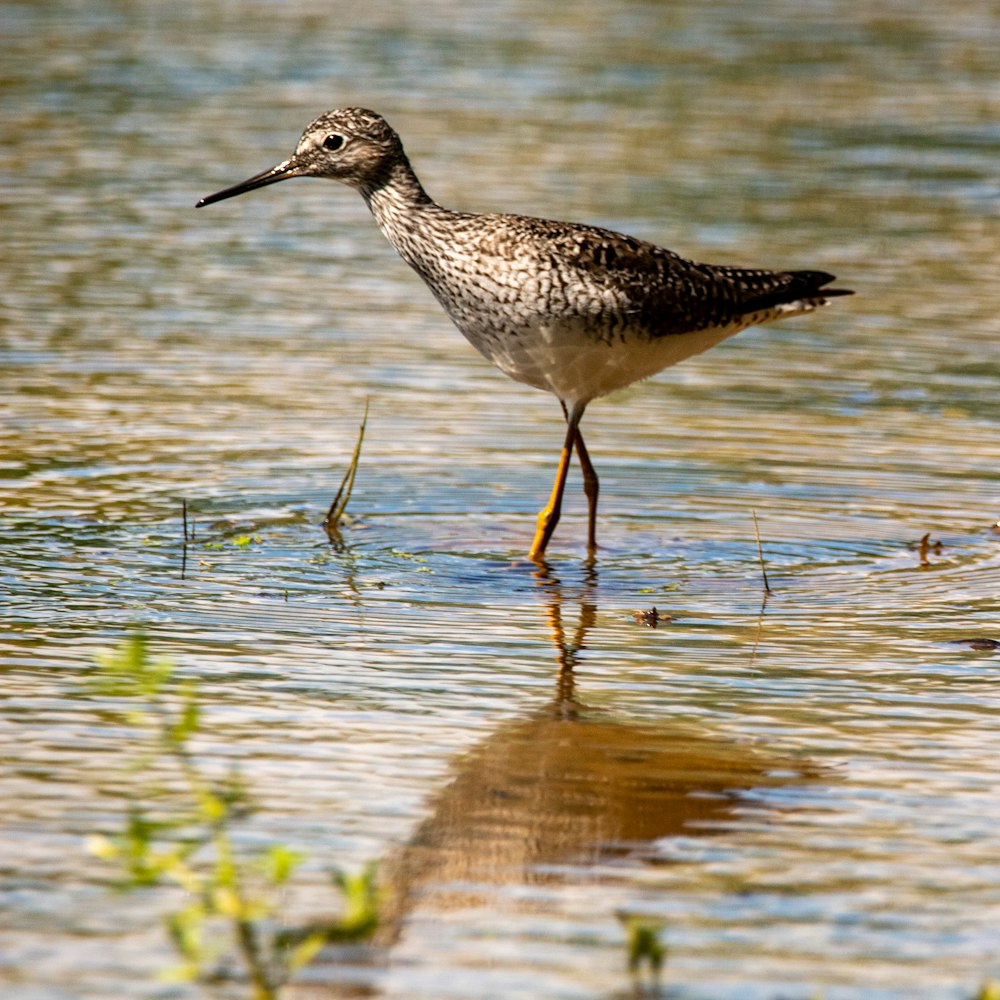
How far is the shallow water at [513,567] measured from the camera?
16.7 ft

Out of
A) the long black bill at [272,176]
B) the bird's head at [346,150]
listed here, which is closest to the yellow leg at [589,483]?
the bird's head at [346,150]

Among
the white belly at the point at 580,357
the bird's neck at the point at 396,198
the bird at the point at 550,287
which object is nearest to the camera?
the bird at the point at 550,287

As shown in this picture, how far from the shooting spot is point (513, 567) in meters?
8.77

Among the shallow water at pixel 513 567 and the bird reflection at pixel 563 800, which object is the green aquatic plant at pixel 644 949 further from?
the bird reflection at pixel 563 800

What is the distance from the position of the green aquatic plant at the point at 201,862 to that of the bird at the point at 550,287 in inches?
104

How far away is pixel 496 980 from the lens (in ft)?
15.2

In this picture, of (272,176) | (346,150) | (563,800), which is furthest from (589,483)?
(563,800)

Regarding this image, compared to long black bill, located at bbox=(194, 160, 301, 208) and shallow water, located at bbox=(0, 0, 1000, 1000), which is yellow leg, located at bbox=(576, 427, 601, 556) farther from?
long black bill, located at bbox=(194, 160, 301, 208)

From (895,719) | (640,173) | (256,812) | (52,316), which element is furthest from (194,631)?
(640,173)

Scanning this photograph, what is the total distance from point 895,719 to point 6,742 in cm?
282

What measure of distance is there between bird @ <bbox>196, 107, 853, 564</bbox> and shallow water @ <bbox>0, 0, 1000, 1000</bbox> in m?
0.79

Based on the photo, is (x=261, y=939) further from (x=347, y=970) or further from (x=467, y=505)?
(x=467, y=505)

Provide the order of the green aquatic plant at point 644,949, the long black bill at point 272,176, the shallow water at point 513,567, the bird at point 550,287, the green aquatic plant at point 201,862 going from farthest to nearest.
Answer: the long black bill at point 272,176, the bird at point 550,287, the shallow water at point 513,567, the green aquatic plant at point 644,949, the green aquatic plant at point 201,862

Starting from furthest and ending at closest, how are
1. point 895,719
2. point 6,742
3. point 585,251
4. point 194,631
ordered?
point 585,251
point 194,631
point 895,719
point 6,742
